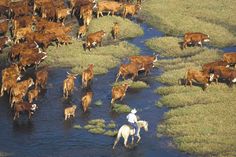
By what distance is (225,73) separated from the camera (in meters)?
25.8

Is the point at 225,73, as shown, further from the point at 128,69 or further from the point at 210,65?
the point at 128,69

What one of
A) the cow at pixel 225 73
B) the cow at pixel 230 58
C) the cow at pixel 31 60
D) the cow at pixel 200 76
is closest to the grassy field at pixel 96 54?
the cow at pixel 31 60

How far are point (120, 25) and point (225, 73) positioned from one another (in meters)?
11.4

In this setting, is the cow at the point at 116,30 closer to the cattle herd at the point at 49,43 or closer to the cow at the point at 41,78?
the cattle herd at the point at 49,43

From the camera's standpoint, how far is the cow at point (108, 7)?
36.4m

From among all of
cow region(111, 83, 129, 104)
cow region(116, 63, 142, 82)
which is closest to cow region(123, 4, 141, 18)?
cow region(116, 63, 142, 82)

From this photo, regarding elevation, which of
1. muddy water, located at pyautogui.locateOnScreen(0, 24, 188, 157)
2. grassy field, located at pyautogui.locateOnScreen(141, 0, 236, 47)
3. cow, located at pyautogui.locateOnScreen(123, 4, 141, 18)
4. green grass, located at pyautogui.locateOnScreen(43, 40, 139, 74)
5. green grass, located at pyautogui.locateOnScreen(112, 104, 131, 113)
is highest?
cow, located at pyautogui.locateOnScreen(123, 4, 141, 18)

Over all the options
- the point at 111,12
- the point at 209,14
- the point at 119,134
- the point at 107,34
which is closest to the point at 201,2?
the point at 209,14

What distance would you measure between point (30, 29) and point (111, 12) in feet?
25.8

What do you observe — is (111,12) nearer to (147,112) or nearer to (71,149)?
(147,112)

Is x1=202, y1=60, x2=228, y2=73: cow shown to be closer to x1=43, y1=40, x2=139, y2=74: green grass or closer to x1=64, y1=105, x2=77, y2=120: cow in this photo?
x1=43, y1=40, x2=139, y2=74: green grass

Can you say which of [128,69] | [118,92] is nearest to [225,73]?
[128,69]

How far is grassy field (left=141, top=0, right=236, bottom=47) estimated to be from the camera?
115 ft

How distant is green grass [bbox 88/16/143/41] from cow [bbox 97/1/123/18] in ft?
2.16
